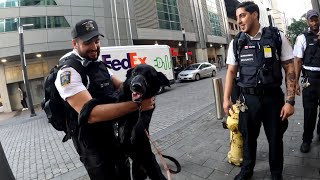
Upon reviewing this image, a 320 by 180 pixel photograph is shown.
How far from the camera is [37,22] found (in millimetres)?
22031

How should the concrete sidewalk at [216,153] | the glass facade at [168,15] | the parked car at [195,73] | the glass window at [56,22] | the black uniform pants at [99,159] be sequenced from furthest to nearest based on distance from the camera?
1. the glass facade at [168,15]
2. the glass window at [56,22]
3. the parked car at [195,73]
4. the concrete sidewalk at [216,153]
5. the black uniform pants at [99,159]

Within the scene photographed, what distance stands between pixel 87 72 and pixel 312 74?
3237 mm

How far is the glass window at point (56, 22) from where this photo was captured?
73.8 feet

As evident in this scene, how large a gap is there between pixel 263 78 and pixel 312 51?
144cm

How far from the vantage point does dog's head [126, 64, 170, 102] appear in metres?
1.79

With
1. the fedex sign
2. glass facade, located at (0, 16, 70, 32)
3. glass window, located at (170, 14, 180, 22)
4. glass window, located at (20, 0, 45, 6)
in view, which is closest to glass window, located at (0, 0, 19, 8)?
glass window, located at (20, 0, 45, 6)

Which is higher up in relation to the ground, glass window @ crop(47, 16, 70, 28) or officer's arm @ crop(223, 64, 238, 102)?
glass window @ crop(47, 16, 70, 28)

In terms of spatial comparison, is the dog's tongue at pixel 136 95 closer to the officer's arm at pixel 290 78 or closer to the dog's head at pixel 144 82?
the dog's head at pixel 144 82

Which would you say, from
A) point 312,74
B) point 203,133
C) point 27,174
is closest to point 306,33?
point 312,74

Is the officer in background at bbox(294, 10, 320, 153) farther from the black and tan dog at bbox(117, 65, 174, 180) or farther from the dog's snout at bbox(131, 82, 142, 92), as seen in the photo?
the dog's snout at bbox(131, 82, 142, 92)

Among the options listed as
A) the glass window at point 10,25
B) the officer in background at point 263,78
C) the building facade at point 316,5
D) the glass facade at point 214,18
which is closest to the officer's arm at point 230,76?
the officer in background at point 263,78

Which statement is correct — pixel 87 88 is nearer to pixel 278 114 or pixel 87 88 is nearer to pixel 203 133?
pixel 278 114

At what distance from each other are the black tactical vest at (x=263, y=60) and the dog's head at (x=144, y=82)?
50.1 inches

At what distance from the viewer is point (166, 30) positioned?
3108cm
